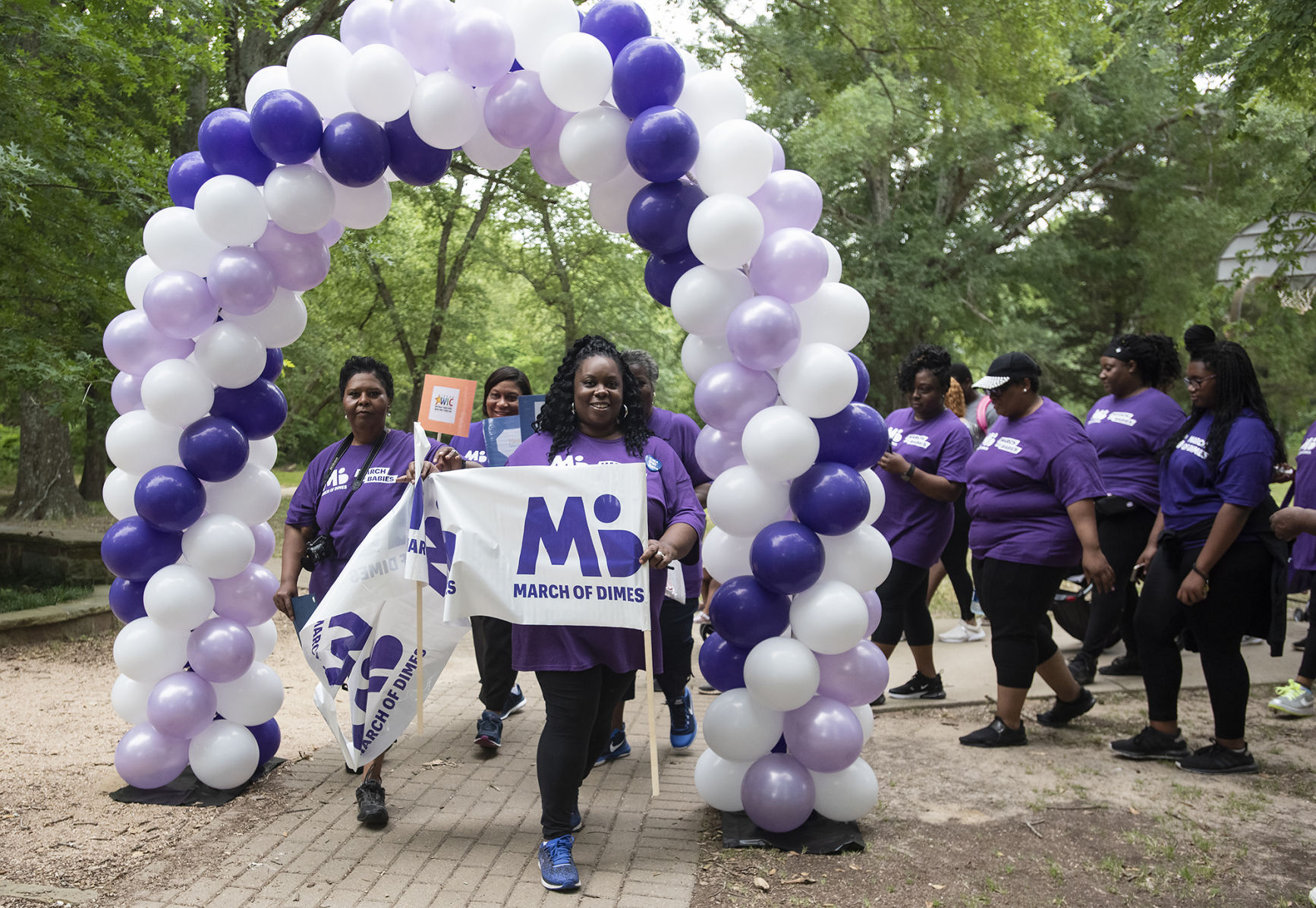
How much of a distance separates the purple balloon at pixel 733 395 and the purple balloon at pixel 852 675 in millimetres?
1023

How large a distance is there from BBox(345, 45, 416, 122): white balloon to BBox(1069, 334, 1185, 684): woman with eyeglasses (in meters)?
4.26

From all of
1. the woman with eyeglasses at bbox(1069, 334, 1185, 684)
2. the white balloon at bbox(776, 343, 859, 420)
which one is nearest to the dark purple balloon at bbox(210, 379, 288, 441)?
the white balloon at bbox(776, 343, 859, 420)

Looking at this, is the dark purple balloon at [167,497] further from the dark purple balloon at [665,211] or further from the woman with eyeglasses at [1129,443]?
the woman with eyeglasses at [1129,443]

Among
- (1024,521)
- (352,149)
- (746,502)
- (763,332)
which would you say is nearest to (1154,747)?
(1024,521)

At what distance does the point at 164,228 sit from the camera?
445 centimetres

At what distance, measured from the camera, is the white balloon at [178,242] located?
4457 millimetres

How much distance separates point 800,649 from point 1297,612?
6.17 meters

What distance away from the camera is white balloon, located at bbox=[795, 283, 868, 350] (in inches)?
160

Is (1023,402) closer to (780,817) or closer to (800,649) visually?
(800,649)

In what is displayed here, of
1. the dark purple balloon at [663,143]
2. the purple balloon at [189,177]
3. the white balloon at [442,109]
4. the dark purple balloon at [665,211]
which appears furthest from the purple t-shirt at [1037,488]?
the purple balloon at [189,177]

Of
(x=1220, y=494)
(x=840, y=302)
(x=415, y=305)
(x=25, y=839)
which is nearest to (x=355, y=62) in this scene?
(x=840, y=302)

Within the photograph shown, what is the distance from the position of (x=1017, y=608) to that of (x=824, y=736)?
1.69 m

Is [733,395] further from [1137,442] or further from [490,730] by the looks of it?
[1137,442]

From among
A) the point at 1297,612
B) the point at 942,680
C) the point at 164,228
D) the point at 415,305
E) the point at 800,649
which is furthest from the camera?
the point at 415,305
